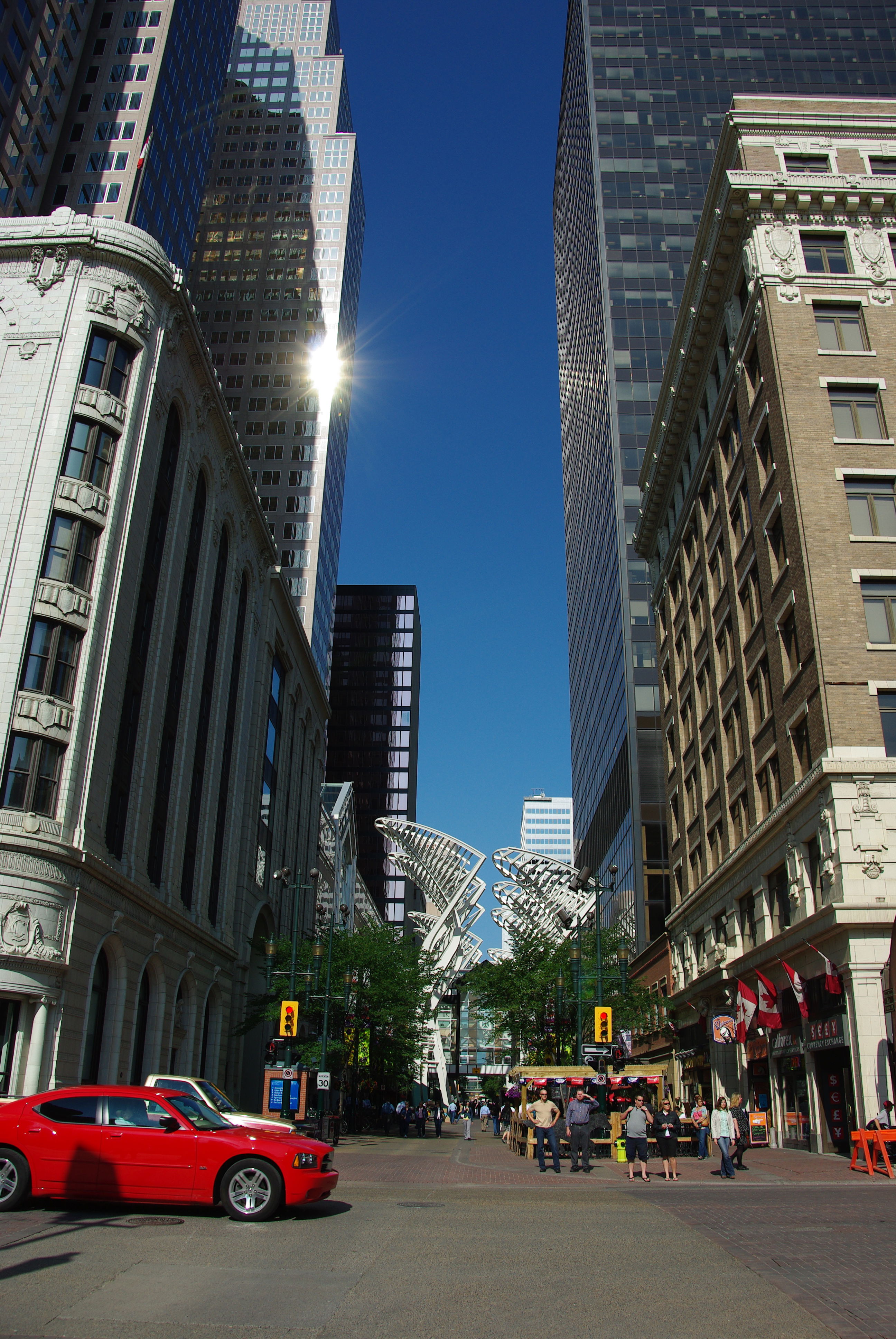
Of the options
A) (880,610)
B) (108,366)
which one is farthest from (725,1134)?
(108,366)

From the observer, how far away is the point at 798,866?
102 feet

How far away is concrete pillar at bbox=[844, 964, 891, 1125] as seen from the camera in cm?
2567

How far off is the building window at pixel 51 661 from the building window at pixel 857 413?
25.7 meters

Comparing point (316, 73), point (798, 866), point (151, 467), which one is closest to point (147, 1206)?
point (798, 866)

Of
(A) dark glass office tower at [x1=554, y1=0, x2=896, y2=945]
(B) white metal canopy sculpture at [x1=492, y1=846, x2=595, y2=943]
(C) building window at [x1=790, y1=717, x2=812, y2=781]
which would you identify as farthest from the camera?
(B) white metal canopy sculpture at [x1=492, y1=846, x2=595, y2=943]

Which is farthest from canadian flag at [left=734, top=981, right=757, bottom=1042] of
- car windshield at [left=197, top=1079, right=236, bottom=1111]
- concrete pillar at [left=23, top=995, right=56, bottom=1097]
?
concrete pillar at [left=23, top=995, right=56, bottom=1097]

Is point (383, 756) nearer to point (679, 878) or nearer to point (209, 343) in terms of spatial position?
Answer: point (209, 343)

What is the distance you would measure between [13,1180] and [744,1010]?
2786 cm

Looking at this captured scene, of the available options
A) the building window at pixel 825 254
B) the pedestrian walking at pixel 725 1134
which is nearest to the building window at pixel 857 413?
the building window at pixel 825 254

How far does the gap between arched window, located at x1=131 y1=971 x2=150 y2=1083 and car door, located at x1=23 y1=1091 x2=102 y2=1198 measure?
2213 centimetres

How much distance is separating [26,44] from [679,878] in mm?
70690

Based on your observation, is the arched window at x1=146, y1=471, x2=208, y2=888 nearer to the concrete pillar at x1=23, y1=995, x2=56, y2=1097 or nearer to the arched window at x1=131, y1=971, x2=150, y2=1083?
the arched window at x1=131, y1=971, x2=150, y2=1083

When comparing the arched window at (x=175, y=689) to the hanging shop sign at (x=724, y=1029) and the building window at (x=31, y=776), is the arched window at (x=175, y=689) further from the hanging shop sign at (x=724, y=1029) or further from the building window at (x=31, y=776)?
the hanging shop sign at (x=724, y=1029)

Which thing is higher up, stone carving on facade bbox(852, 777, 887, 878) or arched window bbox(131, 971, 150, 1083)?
stone carving on facade bbox(852, 777, 887, 878)
